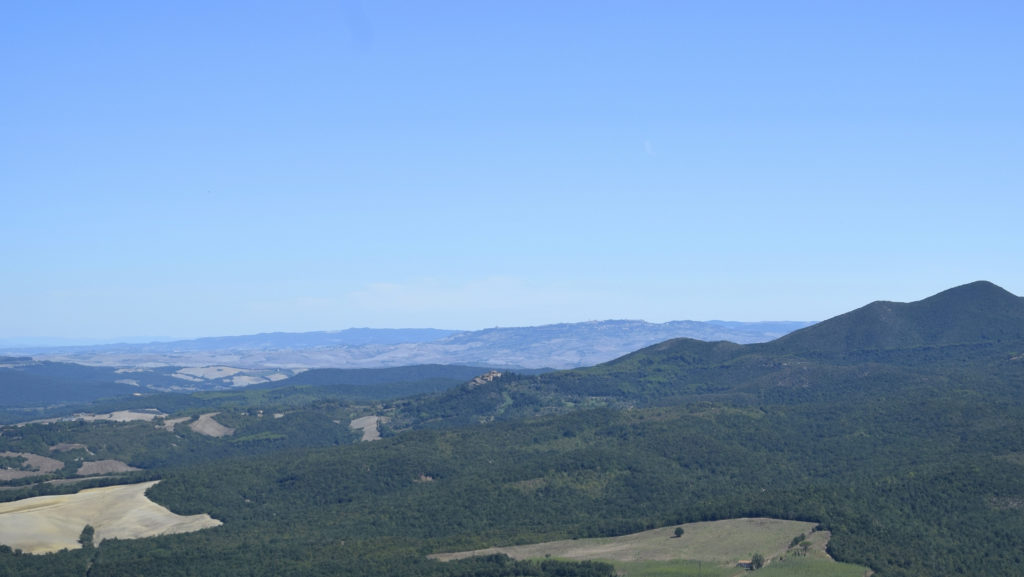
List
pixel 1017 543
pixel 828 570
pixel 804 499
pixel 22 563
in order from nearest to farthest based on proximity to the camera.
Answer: pixel 828 570 → pixel 1017 543 → pixel 22 563 → pixel 804 499

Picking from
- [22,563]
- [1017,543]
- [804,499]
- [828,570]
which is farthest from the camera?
[804,499]

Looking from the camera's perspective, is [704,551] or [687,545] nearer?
[704,551]

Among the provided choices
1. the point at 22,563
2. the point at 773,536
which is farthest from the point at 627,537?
the point at 22,563

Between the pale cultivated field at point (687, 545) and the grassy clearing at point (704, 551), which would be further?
the pale cultivated field at point (687, 545)

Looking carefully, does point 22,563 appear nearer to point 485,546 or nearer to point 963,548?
point 485,546

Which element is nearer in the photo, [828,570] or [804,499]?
[828,570]

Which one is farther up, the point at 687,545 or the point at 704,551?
the point at 687,545

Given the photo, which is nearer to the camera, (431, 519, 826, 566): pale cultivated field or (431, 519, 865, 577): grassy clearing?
(431, 519, 865, 577): grassy clearing
